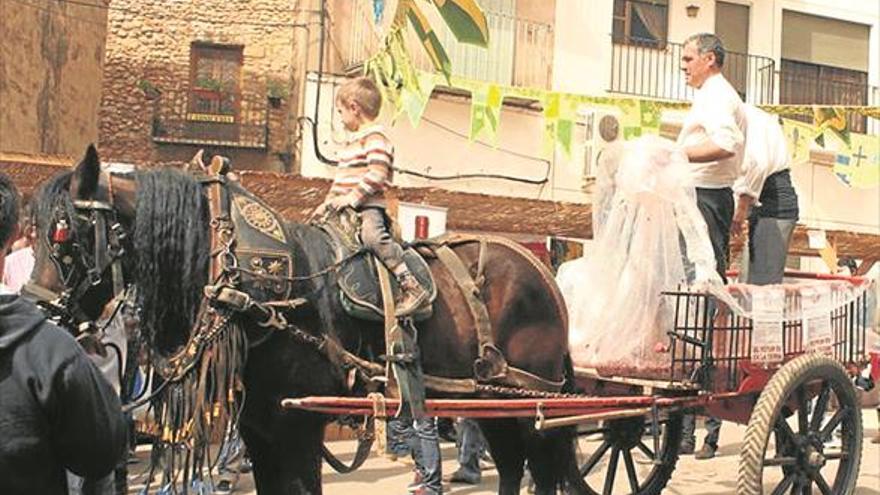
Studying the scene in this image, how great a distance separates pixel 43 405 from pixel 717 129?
4.32 meters

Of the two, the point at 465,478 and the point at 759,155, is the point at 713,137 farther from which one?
the point at 465,478

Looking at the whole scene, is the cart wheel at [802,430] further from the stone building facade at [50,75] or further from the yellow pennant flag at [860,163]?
the stone building facade at [50,75]

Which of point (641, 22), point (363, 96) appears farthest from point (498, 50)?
point (363, 96)

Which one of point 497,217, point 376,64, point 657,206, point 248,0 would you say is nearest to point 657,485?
point 657,206

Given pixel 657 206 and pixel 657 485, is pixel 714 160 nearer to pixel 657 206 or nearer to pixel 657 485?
pixel 657 206

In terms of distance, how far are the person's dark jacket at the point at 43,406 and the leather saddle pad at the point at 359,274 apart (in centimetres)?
202

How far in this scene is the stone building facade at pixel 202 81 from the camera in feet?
57.8

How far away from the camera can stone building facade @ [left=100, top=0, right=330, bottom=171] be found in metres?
17.6

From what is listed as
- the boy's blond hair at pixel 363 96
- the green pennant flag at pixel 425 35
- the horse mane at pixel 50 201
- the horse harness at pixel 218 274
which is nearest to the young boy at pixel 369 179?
the boy's blond hair at pixel 363 96

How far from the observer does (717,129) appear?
225 inches

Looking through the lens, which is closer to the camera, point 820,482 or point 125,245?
point 125,245

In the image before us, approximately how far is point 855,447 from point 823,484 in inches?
16.8

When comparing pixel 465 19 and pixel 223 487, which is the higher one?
pixel 465 19

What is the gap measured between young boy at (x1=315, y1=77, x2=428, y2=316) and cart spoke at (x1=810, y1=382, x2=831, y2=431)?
9.17 ft
